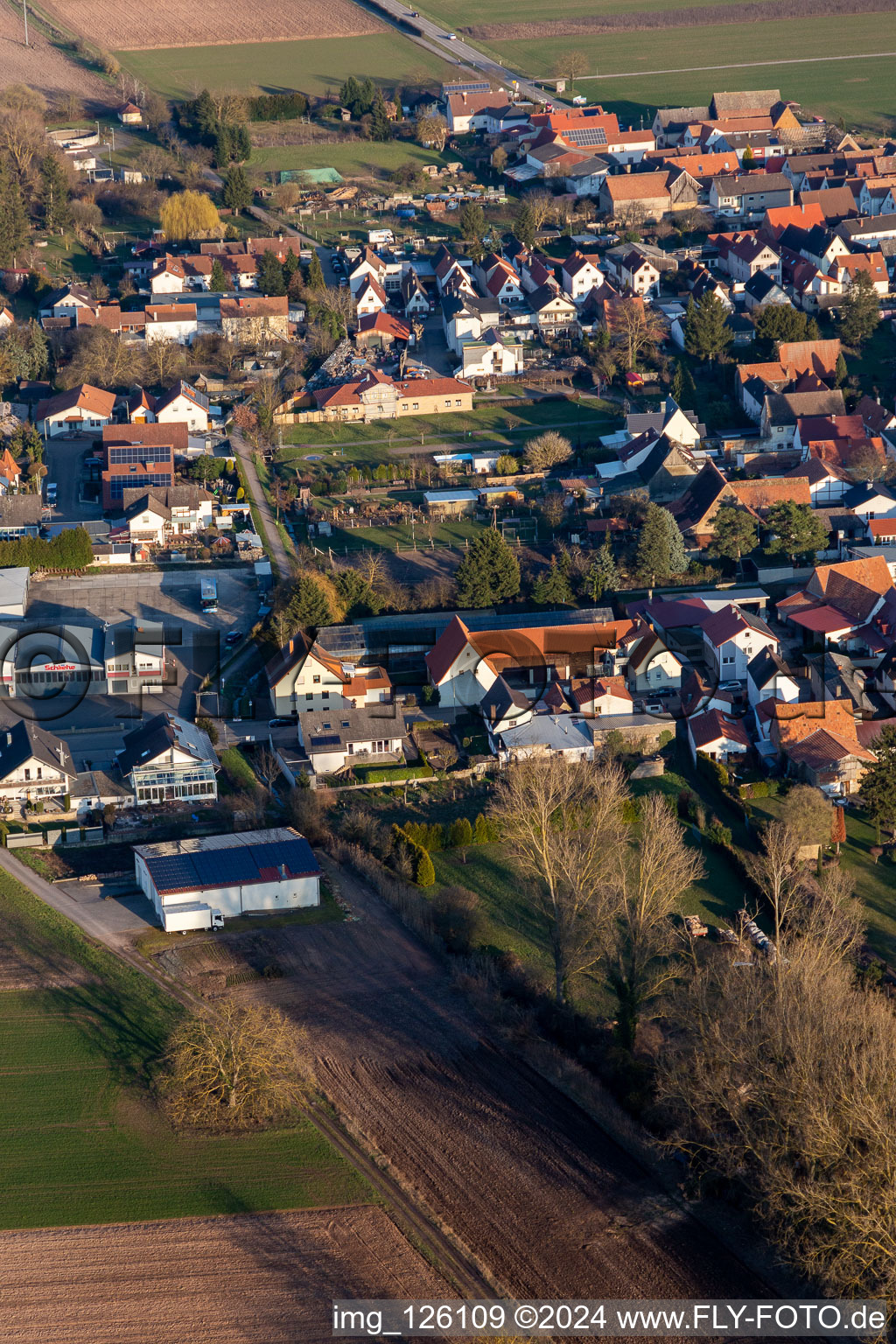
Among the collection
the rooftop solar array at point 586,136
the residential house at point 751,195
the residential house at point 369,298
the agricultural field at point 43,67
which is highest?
the agricultural field at point 43,67

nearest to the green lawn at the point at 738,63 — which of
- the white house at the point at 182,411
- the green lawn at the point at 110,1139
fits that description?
the white house at the point at 182,411

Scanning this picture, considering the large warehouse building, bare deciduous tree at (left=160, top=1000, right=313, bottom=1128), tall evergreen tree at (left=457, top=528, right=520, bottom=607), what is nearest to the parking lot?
tall evergreen tree at (left=457, top=528, right=520, bottom=607)

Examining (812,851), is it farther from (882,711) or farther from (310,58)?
(310,58)

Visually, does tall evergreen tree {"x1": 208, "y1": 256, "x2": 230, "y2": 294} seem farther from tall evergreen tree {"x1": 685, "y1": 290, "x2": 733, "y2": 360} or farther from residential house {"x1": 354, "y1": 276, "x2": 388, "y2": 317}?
tall evergreen tree {"x1": 685, "y1": 290, "x2": 733, "y2": 360}

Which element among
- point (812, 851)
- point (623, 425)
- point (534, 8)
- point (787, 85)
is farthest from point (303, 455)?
point (534, 8)

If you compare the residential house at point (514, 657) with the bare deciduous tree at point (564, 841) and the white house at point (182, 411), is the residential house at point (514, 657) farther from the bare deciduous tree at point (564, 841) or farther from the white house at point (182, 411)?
the white house at point (182, 411)
